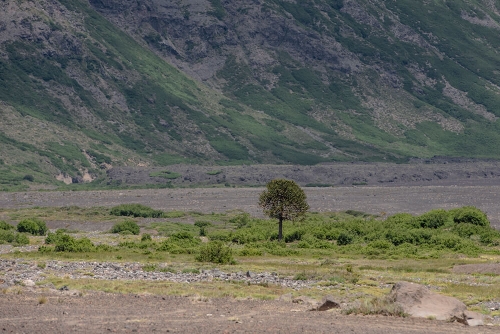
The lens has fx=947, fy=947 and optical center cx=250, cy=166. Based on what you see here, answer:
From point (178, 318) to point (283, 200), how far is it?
1841 inches

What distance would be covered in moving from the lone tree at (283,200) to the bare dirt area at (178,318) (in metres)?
41.1

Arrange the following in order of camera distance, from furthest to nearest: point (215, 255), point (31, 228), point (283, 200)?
point (31, 228), point (283, 200), point (215, 255)

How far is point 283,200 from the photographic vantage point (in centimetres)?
7944

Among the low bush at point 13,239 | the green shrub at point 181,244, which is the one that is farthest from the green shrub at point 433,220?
the low bush at point 13,239

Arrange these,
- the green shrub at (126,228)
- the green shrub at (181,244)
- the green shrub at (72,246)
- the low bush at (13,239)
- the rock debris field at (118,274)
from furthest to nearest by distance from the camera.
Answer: the green shrub at (126,228) < the low bush at (13,239) < the green shrub at (181,244) < the green shrub at (72,246) < the rock debris field at (118,274)

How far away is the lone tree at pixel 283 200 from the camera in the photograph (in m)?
79.1

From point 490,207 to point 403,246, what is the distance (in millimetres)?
63246

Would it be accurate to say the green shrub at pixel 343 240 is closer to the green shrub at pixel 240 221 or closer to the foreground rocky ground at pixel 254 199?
the green shrub at pixel 240 221

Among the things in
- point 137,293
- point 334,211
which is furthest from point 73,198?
point 137,293

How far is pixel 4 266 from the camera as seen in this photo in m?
50.1

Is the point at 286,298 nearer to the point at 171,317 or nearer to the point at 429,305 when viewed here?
the point at 429,305

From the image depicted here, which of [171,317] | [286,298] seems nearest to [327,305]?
[286,298]

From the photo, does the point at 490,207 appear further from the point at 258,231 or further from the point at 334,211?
the point at 258,231

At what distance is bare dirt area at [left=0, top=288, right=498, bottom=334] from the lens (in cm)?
3075
